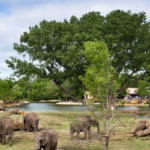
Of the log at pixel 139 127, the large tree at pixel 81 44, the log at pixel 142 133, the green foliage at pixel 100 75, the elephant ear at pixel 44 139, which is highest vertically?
the large tree at pixel 81 44

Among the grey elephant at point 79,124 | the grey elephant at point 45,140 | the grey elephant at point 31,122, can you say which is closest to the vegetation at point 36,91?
the grey elephant at point 31,122

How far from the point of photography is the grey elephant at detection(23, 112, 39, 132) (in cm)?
1852

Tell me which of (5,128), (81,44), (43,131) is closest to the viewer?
(43,131)

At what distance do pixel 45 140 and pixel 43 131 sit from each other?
40 centimetres

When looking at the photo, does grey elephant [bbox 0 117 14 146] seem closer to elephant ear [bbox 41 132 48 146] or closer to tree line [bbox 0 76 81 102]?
elephant ear [bbox 41 132 48 146]

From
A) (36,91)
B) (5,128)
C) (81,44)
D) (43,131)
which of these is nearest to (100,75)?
(43,131)

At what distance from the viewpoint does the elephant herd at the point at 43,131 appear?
439 inches

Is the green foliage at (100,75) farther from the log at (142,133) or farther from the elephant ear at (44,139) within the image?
the elephant ear at (44,139)

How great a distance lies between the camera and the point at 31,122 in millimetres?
18656

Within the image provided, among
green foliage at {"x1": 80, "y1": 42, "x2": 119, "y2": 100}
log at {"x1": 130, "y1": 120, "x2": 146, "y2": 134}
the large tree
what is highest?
the large tree

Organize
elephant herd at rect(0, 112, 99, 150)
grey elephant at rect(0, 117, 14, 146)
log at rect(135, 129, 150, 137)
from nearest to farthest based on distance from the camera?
elephant herd at rect(0, 112, 99, 150) → grey elephant at rect(0, 117, 14, 146) → log at rect(135, 129, 150, 137)

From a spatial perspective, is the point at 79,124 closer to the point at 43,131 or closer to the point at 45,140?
the point at 43,131

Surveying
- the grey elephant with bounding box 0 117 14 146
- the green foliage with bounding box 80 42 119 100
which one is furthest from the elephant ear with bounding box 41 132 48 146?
the green foliage with bounding box 80 42 119 100

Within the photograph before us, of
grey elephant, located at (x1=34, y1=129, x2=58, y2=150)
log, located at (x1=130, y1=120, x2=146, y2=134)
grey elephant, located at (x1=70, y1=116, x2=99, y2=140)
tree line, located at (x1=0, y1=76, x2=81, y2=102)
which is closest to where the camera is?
grey elephant, located at (x1=34, y1=129, x2=58, y2=150)
